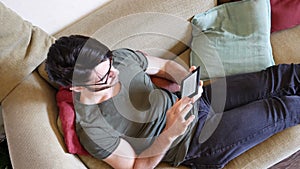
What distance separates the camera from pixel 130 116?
1.39m

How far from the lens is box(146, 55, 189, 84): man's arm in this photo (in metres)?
1.55

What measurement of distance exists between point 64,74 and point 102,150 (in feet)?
0.95

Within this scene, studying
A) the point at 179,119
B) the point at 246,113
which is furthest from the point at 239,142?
the point at 179,119

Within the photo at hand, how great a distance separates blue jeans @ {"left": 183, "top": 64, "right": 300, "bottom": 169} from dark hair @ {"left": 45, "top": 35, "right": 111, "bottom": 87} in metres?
0.50

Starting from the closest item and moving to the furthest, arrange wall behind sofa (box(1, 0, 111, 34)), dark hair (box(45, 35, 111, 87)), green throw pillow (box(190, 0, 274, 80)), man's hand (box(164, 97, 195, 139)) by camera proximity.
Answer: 1. dark hair (box(45, 35, 111, 87))
2. man's hand (box(164, 97, 195, 139))
3. wall behind sofa (box(1, 0, 111, 34))
4. green throw pillow (box(190, 0, 274, 80))

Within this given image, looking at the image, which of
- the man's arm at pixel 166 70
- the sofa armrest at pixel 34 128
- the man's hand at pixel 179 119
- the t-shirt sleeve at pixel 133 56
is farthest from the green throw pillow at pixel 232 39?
the sofa armrest at pixel 34 128

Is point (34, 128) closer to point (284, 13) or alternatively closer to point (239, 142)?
point (239, 142)

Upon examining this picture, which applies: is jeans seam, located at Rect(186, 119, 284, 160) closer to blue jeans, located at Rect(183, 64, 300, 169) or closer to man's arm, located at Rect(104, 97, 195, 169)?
blue jeans, located at Rect(183, 64, 300, 169)

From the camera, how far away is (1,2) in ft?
4.47

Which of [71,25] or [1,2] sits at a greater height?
[1,2]

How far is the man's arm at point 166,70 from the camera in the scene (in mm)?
1549

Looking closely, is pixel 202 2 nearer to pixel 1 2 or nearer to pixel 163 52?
pixel 163 52

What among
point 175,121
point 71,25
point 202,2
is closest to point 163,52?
point 202,2

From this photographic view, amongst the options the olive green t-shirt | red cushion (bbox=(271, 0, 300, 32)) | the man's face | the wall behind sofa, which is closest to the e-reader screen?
the olive green t-shirt
